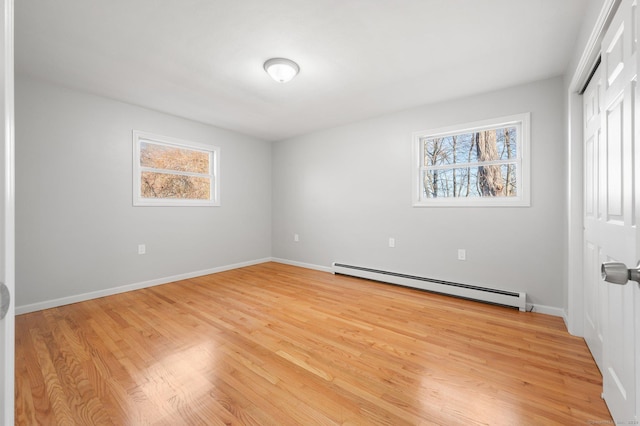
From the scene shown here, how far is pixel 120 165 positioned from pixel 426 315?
13.1ft

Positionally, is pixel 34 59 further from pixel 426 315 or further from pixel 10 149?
pixel 426 315

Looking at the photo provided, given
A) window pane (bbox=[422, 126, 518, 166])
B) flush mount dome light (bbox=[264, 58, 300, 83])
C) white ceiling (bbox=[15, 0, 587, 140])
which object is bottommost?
window pane (bbox=[422, 126, 518, 166])

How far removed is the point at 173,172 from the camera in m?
3.94

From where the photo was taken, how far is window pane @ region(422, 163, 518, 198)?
304 cm

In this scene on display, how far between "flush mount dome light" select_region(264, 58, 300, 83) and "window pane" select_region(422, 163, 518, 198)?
2155 mm

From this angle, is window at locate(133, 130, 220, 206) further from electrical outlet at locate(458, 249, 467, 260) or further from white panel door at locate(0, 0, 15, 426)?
electrical outlet at locate(458, 249, 467, 260)

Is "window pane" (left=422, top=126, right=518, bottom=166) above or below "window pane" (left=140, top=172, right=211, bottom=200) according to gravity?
above

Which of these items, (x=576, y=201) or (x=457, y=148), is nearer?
(x=576, y=201)

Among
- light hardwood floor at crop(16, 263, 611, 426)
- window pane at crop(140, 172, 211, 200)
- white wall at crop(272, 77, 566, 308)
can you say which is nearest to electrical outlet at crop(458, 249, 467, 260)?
white wall at crop(272, 77, 566, 308)

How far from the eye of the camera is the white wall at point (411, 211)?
8.90 ft

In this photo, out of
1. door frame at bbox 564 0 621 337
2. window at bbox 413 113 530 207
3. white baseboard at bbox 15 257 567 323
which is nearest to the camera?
door frame at bbox 564 0 621 337

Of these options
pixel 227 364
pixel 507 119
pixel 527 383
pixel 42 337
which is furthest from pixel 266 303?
pixel 507 119

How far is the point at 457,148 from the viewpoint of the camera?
3359 millimetres

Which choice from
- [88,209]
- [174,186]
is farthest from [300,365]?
[174,186]
